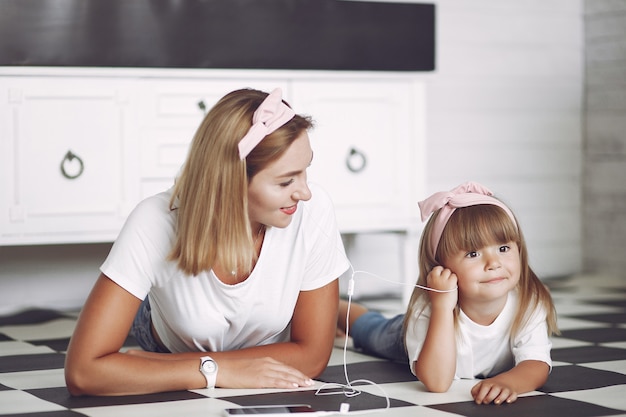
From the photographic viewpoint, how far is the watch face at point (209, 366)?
1802mm

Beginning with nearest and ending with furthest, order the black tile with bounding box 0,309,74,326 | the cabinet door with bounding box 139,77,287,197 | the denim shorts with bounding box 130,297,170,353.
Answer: the denim shorts with bounding box 130,297,170,353, the cabinet door with bounding box 139,77,287,197, the black tile with bounding box 0,309,74,326

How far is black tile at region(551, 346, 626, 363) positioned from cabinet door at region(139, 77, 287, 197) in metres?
1.24

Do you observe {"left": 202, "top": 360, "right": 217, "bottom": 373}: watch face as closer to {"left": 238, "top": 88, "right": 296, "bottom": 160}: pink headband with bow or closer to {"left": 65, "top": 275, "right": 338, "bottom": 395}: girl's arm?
{"left": 65, "top": 275, "right": 338, "bottom": 395}: girl's arm

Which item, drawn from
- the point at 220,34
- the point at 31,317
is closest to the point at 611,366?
the point at 220,34

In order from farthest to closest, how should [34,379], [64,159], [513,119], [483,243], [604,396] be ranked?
[513,119]
[64,159]
[34,379]
[483,243]
[604,396]

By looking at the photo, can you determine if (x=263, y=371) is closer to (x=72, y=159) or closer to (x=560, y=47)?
(x=72, y=159)

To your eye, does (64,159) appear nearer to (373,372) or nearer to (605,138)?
(373,372)

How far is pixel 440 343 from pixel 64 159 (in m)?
1.38

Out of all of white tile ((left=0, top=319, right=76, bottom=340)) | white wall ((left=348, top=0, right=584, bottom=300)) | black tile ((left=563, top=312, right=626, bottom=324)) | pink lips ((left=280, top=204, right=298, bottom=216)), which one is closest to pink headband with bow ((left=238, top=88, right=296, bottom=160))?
pink lips ((left=280, top=204, right=298, bottom=216))

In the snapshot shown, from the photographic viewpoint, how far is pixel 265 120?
176 cm

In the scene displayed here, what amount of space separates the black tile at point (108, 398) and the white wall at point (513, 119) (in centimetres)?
195

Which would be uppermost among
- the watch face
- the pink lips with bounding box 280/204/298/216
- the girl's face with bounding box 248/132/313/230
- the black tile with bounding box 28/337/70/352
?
the girl's face with bounding box 248/132/313/230

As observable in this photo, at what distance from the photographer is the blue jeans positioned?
220 cm

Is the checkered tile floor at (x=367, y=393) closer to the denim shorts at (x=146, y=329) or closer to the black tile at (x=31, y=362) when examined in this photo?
the black tile at (x=31, y=362)
